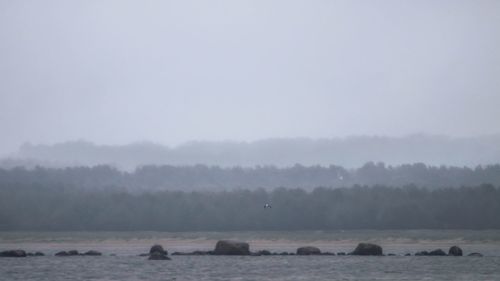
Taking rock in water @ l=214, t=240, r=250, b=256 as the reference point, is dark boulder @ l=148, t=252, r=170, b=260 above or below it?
below

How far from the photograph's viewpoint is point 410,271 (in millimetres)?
95000

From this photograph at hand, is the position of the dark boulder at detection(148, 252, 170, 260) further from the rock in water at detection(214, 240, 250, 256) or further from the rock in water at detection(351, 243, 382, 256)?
the rock in water at detection(351, 243, 382, 256)

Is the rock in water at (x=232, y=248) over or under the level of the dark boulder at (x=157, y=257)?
over

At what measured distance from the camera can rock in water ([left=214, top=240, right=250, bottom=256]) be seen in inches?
4961

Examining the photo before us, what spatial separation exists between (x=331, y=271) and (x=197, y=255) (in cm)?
3664

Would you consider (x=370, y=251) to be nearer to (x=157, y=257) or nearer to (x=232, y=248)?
(x=232, y=248)

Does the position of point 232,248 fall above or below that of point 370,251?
above

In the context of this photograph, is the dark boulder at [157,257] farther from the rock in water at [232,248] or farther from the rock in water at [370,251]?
the rock in water at [370,251]

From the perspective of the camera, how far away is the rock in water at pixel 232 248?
126 m

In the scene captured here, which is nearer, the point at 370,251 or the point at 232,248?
the point at 232,248

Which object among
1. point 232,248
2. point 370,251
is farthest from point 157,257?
point 370,251

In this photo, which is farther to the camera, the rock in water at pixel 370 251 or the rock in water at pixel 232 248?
the rock in water at pixel 370 251

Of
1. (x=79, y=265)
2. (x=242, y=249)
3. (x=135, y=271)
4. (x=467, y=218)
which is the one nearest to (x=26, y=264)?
(x=79, y=265)

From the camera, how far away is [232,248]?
126750 millimetres
